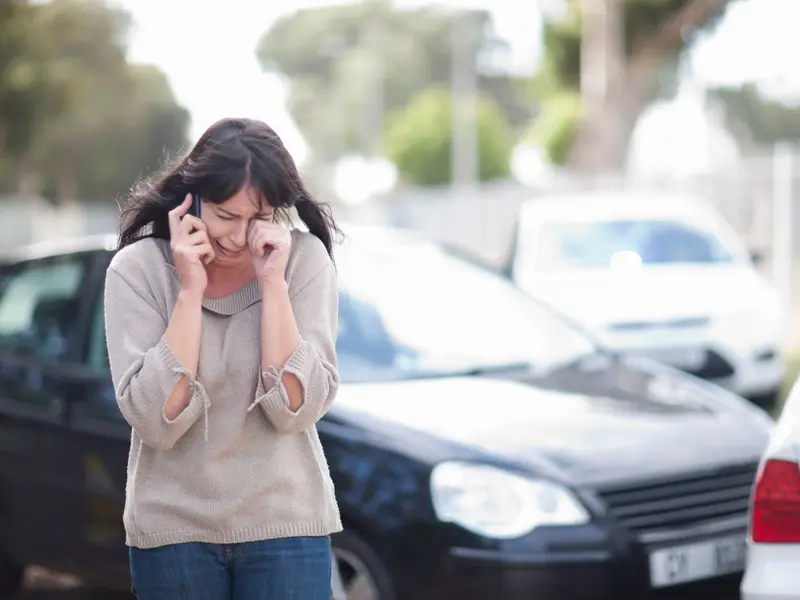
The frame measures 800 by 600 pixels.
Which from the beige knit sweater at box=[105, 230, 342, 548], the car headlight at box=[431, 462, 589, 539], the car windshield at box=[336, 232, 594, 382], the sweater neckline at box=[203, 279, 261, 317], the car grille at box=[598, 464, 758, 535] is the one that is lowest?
the car grille at box=[598, 464, 758, 535]

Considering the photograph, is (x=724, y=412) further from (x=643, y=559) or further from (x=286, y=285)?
(x=286, y=285)

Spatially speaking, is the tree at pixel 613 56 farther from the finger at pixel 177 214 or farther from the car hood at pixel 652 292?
the finger at pixel 177 214

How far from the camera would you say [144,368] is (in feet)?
8.20

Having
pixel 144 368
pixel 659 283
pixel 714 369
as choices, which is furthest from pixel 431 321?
pixel 659 283

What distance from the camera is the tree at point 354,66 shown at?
319 feet

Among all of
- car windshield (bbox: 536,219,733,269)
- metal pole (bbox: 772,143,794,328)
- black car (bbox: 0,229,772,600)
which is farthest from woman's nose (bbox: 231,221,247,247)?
metal pole (bbox: 772,143,794,328)

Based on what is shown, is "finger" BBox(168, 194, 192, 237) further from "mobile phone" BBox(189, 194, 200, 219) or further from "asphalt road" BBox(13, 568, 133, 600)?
"asphalt road" BBox(13, 568, 133, 600)

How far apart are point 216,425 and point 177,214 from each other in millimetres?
388

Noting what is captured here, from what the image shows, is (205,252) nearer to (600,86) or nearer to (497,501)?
(497,501)

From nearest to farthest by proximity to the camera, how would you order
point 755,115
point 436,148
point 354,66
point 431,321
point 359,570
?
point 359,570 → point 431,321 → point 436,148 → point 354,66 → point 755,115

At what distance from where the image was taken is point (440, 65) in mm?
102688

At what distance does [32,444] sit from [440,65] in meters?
99.2

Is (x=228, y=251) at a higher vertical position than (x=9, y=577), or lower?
higher

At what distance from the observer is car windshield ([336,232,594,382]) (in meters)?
4.89
